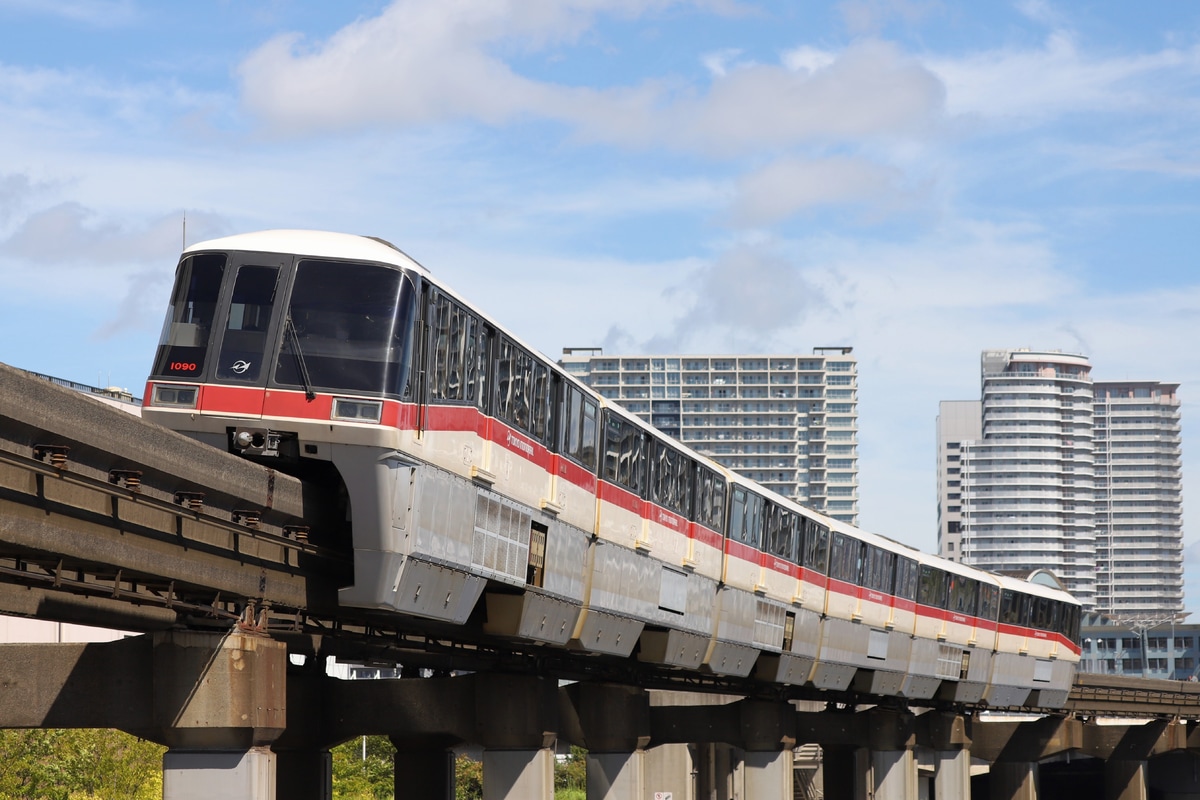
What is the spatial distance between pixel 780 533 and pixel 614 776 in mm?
7714

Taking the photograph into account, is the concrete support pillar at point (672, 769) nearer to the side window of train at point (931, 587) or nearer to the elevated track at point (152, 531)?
the side window of train at point (931, 587)

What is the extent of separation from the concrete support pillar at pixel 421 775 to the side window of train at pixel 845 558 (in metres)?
15.1

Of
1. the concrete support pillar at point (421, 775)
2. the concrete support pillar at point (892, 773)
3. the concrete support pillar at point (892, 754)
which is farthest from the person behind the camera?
the concrete support pillar at point (892, 773)

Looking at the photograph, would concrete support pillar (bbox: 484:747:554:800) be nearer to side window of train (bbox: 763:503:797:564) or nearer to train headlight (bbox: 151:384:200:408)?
side window of train (bbox: 763:503:797:564)

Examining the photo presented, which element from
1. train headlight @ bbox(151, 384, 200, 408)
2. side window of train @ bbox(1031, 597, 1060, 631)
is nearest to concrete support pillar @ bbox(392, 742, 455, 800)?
train headlight @ bbox(151, 384, 200, 408)

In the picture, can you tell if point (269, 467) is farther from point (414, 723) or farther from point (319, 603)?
point (414, 723)

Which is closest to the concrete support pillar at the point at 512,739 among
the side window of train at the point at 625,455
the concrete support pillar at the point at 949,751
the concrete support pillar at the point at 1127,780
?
the side window of train at the point at 625,455

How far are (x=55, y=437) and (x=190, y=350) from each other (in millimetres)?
5274

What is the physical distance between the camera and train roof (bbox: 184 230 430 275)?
20219 mm

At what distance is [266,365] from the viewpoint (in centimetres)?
1931

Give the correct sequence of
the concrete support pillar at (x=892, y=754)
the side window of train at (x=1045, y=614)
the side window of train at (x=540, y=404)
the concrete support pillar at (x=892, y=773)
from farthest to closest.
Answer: the side window of train at (x=1045, y=614) < the concrete support pillar at (x=892, y=773) < the concrete support pillar at (x=892, y=754) < the side window of train at (x=540, y=404)

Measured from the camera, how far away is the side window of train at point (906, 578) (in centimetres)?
5359

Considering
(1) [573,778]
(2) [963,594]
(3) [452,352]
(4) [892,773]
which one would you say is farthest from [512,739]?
(1) [573,778]

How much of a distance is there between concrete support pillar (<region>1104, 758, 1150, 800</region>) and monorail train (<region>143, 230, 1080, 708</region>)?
43479mm
